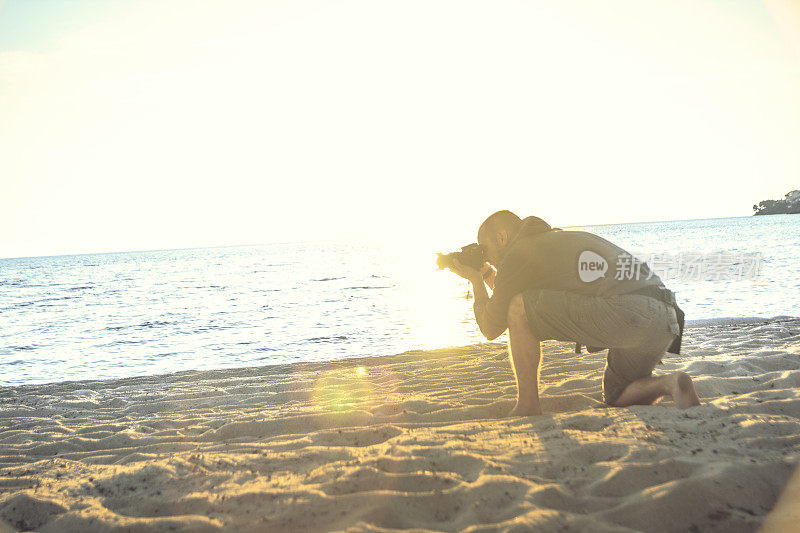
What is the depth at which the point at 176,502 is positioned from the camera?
99.7 inches

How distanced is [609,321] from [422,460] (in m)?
1.48

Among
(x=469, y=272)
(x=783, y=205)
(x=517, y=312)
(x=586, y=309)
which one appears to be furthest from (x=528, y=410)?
(x=783, y=205)

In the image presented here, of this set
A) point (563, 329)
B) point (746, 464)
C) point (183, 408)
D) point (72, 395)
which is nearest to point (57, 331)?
point (72, 395)

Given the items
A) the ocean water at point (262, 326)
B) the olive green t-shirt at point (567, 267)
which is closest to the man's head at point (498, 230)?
the olive green t-shirt at point (567, 267)

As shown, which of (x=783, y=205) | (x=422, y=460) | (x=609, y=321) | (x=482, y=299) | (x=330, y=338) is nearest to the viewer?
(x=422, y=460)

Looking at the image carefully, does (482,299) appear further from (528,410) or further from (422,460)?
(422,460)

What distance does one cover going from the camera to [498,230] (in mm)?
3721

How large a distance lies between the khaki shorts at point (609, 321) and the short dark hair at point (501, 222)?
55 centimetres

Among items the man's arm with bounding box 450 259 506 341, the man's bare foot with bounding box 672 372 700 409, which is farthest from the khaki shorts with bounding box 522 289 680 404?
the man's arm with bounding box 450 259 506 341

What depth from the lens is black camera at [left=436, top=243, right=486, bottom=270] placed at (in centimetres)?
390

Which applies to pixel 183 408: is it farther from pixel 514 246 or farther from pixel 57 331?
pixel 57 331

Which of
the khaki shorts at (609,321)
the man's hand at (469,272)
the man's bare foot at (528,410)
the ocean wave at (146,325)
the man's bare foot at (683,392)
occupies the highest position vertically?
the man's hand at (469,272)

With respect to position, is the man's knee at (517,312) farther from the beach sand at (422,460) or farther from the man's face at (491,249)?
the beach sand at (422,460)

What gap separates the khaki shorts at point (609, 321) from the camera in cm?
326
